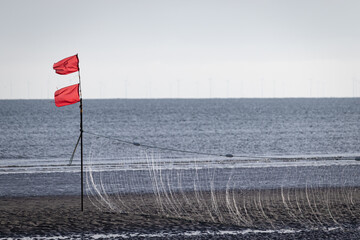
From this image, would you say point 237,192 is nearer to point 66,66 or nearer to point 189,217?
point 189,217

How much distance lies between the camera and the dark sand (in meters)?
8.66

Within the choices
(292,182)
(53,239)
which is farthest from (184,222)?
(292,182)

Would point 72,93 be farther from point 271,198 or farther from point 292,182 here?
point 292,182

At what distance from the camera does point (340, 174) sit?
57.2 feet

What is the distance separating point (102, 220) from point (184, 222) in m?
1.75

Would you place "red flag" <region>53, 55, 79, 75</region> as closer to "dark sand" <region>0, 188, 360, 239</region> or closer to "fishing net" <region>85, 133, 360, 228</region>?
"dark sand" <region>0, 188, 360, 239</region>

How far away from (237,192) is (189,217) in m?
3.80

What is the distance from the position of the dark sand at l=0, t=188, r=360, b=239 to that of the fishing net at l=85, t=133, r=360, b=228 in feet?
0.08

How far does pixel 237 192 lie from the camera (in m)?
13.4

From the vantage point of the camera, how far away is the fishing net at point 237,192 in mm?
9988

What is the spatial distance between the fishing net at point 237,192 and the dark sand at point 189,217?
0.9 inches

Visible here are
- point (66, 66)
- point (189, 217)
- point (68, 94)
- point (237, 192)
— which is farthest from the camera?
point (237, 192)

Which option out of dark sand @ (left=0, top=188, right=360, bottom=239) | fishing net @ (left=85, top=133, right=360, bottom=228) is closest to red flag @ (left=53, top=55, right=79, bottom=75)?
dark sand @ (left=0, top=188, right=360, bottom=239)

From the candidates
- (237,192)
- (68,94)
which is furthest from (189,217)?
(68,94)
